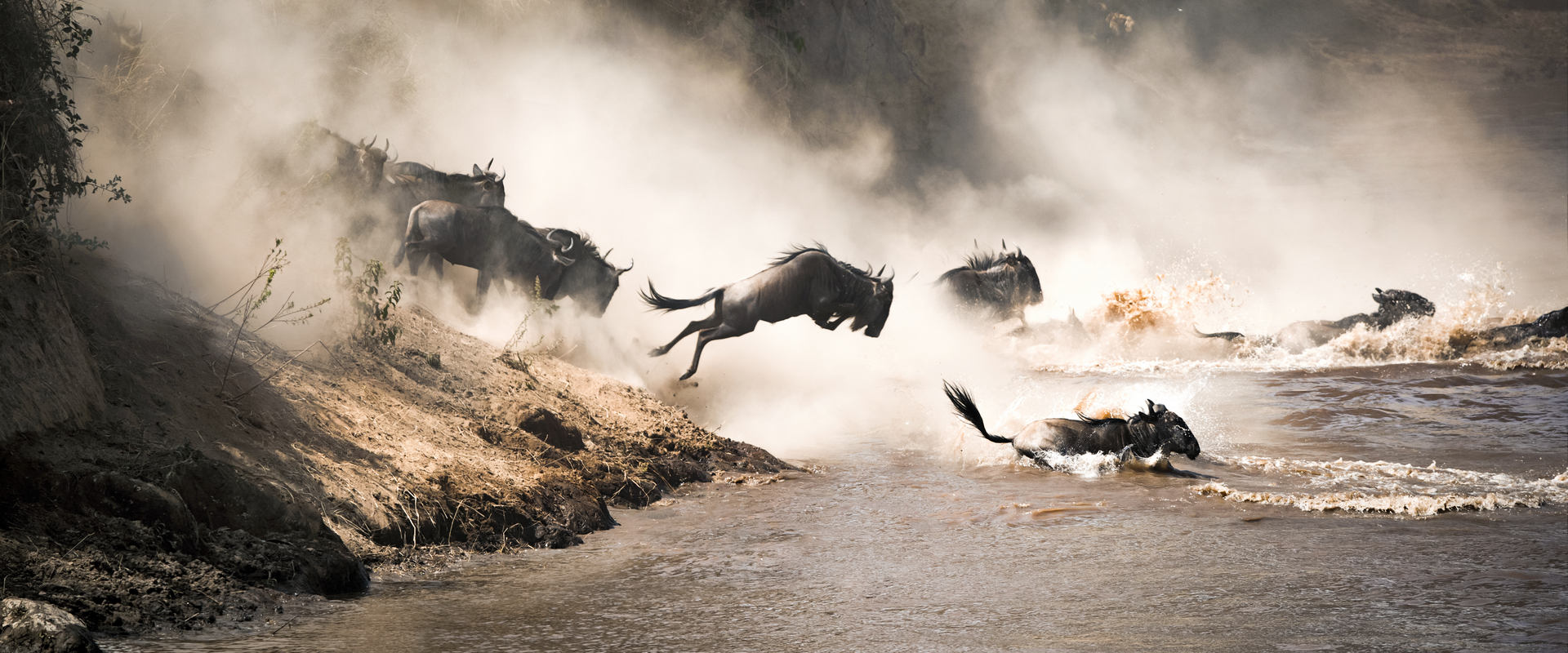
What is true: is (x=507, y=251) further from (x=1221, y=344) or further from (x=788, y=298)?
(x=1221, y=344)

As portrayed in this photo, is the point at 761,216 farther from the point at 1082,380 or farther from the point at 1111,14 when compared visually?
the point at 1111,14

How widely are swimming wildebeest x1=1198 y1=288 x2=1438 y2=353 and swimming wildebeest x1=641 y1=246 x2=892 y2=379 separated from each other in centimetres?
731

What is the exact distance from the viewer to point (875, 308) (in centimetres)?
1195

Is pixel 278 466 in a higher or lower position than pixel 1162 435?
lower

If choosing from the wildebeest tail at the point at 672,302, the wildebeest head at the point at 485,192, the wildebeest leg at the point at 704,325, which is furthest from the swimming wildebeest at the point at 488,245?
the wildebeest leg at the point at 704,325

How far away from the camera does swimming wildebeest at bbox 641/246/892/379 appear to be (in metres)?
11.4

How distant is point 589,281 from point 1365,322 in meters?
10.7

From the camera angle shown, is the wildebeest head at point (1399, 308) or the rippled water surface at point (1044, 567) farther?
the wildebeest head at point (1399, 308)

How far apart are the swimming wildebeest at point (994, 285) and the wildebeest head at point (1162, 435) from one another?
8651 mm

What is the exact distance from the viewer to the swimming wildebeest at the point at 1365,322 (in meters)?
15.6

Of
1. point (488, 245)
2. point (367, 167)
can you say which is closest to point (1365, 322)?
point (488, 245)

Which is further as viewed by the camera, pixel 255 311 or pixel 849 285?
pixel 849 285

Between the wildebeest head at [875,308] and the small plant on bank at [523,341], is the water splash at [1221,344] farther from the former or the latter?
the small plant on bank at [523,341]

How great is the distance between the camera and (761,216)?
22484 mm
